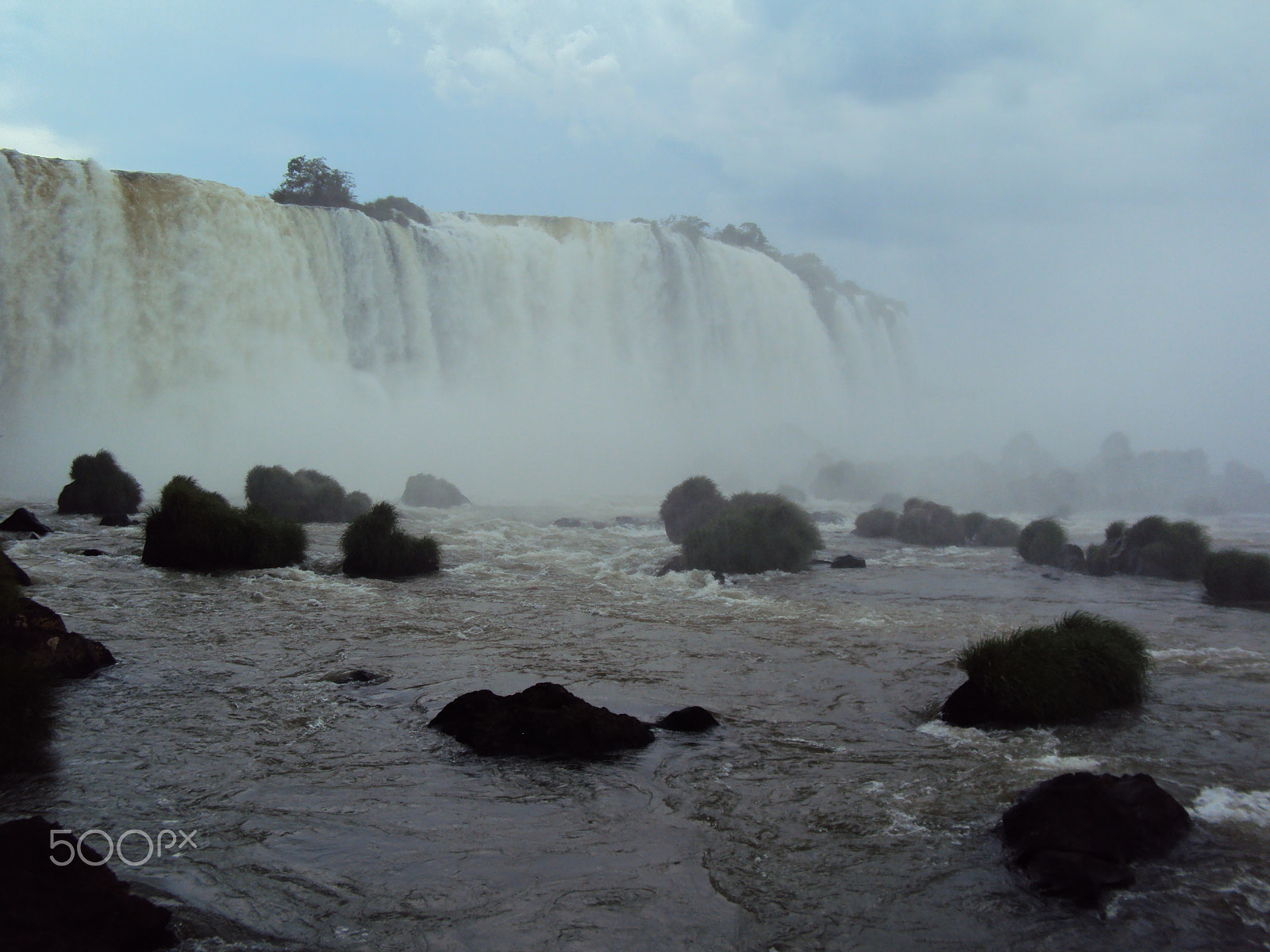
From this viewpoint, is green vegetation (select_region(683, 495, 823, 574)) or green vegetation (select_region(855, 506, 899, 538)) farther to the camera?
green vegetation (select_region(855, 506, 899, 538))

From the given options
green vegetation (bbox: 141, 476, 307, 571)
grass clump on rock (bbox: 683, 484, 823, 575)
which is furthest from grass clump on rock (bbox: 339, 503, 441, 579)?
grass clump on rock (bbox: 683, 484, 823, 575)

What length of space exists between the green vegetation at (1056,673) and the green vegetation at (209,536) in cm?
1414

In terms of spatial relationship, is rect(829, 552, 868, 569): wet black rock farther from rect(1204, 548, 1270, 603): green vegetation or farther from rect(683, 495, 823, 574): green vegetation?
rect(1204, 548, 1270, 603): green vegetation

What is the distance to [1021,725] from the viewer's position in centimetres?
855

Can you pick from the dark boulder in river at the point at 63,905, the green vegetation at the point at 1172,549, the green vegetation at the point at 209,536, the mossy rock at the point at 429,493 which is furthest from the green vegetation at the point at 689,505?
the dark boulder in river at the point at 63,905

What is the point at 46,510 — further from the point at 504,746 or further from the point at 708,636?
the point at 504,746

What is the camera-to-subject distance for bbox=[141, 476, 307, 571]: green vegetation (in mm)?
17141

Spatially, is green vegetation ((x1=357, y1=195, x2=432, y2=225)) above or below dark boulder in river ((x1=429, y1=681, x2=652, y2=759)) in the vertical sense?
above

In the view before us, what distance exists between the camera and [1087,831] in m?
5.63

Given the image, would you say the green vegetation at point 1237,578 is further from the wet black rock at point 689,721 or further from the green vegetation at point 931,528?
the wet black rock at point 689,721

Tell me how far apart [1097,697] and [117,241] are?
39201mm

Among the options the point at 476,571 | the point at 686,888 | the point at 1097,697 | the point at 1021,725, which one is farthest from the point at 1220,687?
the point at 476,571

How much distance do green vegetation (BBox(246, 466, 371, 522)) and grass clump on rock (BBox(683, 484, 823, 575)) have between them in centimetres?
1181

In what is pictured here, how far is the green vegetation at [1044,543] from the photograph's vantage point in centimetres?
2406
